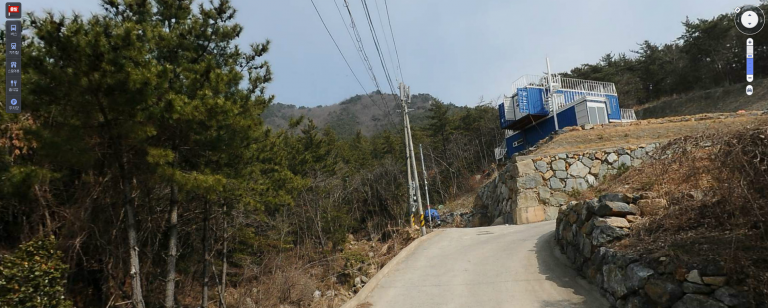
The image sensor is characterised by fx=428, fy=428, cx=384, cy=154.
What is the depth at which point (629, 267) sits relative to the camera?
6.01 metres

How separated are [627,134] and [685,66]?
24.8 metres

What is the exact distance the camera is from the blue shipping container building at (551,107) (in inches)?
1017

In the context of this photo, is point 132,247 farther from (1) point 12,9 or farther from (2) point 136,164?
(1) point 12,9

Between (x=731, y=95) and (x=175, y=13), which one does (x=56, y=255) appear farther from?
(x=731, y=95)

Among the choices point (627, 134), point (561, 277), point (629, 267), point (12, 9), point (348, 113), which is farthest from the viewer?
point (348, 113)

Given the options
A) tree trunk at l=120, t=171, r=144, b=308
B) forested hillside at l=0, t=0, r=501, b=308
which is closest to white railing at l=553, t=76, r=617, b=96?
forested hillside at l=0, t=0, r=501, b=308

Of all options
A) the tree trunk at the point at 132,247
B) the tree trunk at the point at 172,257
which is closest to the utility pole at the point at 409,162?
the tree trunk at the point at 172,257

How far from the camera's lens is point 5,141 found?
24.6 ft

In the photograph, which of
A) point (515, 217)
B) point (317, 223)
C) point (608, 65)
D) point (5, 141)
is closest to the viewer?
point (5, 141)

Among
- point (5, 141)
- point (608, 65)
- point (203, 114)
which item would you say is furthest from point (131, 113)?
point (608, 65)

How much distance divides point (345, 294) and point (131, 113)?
717 cm

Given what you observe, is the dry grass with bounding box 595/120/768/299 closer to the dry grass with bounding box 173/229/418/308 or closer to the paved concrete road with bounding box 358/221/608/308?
the paved concrete road with bounding box 358/221/608/308

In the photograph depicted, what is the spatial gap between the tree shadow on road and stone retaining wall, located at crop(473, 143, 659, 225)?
5.64 metres

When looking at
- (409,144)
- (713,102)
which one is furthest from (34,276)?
(713,102)
